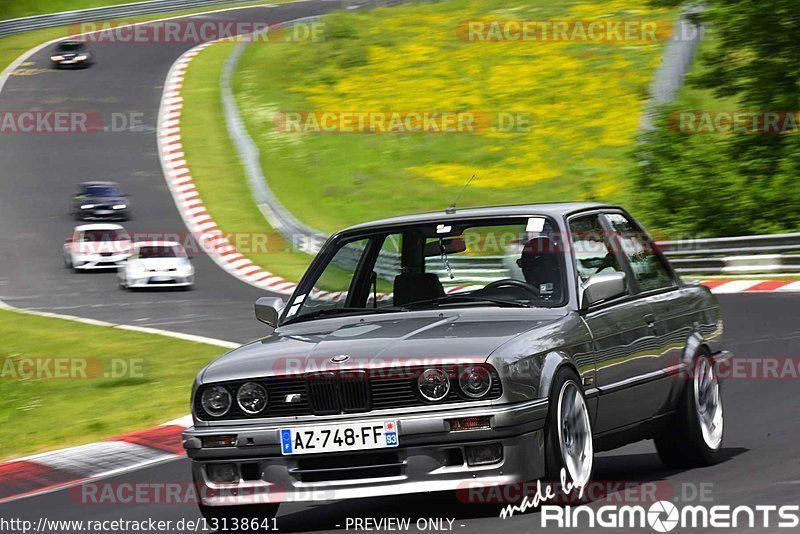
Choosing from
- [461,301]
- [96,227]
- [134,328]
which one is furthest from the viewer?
[96,227]

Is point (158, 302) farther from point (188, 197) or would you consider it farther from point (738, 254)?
point (188, 197)

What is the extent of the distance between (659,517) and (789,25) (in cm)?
2333

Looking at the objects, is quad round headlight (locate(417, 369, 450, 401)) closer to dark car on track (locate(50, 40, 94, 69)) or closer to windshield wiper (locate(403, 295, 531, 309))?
windshield wiper (locate(403, 295, 531, 309))

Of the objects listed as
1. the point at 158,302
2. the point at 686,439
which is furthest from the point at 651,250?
the point at 158,302

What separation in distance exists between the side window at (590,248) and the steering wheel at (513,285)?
0.27 m

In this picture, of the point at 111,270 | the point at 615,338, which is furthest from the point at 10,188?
the point at 615,338

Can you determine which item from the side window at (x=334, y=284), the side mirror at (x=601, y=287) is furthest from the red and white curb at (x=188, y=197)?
the side mirror at (x=601, y=287)

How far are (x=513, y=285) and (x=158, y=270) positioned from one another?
19.3 meters

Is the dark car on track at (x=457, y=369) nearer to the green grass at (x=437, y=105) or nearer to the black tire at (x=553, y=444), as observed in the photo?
the black tire at (x=553, y=444)

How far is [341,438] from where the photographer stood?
20.3 ft

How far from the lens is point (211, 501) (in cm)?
652

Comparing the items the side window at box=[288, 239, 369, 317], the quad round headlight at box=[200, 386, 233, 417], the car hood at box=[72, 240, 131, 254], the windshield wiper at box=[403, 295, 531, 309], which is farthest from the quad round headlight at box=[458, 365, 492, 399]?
the car hood at box=[72, 240, 131, 254]

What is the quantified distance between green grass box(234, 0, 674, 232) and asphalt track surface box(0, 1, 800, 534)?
3.58 meters

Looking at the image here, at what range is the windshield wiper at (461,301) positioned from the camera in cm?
701
